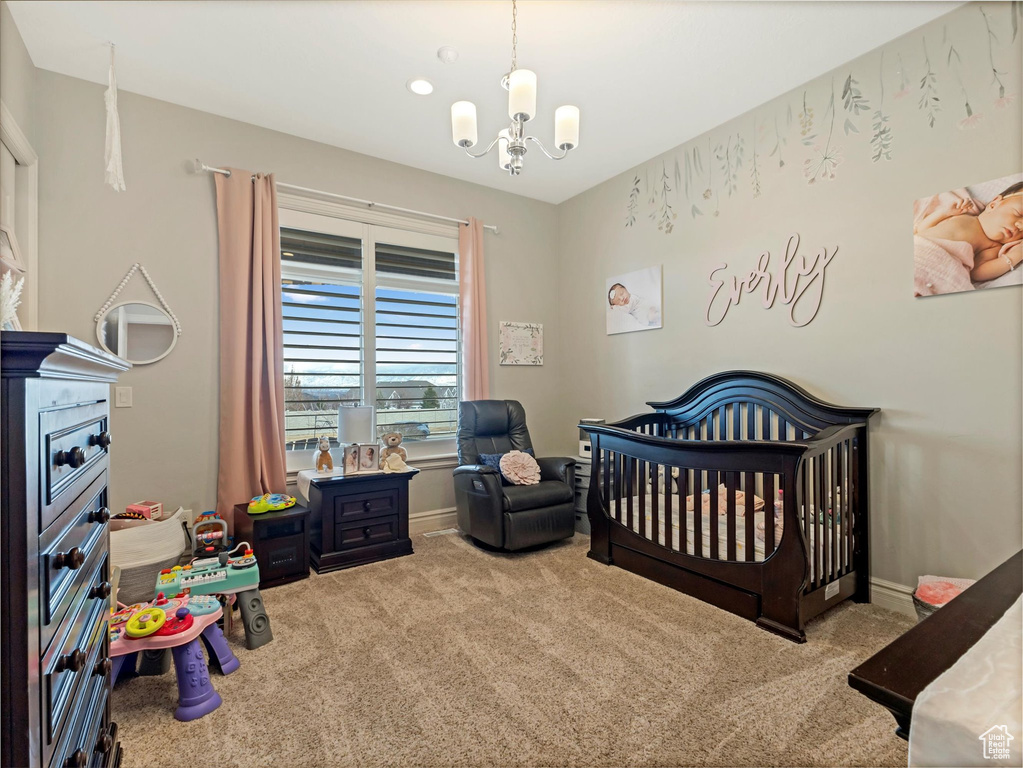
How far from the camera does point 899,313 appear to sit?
7.70ft

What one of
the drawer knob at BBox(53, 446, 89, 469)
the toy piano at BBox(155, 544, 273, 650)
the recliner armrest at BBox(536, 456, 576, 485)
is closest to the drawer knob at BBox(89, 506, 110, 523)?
the drawer knob at BBox(53, 446, 89, 469)

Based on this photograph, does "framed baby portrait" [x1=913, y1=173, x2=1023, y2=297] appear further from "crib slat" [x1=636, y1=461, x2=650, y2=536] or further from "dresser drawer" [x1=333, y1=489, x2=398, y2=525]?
"dresser drawer" [x1=333, y1=489, x2=398, y2=525]

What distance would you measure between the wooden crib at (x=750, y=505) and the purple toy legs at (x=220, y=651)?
1.94m

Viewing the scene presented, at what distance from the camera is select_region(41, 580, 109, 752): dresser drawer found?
31.0 inches

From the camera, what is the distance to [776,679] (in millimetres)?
1759

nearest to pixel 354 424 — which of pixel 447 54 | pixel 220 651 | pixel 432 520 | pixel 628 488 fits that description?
pixel 432 520

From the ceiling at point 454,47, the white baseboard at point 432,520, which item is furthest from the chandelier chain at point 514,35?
the white baseboard at point 432,520

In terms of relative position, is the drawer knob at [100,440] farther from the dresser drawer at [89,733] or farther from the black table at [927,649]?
the black table at [927,649]

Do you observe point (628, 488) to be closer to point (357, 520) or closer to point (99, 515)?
point (357, 520)

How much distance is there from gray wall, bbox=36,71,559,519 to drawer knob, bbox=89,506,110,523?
6.07 ft

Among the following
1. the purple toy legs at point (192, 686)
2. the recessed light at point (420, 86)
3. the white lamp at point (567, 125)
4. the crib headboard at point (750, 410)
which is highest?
the recessed light at point (420, 86)

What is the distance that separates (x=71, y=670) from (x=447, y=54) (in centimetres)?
266

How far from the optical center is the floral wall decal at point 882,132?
93.7 inches

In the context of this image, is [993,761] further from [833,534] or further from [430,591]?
[430,591]
